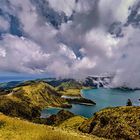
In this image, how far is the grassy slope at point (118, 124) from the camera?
3607 inches

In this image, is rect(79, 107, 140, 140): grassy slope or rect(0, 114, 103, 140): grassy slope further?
rect(79, 107, 140, 140): grassy slope

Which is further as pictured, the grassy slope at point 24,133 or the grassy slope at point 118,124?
the grassy slope at point 118,124

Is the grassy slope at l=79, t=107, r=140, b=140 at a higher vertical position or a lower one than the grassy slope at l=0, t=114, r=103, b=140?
higher

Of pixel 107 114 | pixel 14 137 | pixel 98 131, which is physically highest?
pixel 107 114

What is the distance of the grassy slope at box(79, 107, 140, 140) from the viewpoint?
91625 millimetres

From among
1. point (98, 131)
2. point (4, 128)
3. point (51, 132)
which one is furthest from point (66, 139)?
point (98, 131)

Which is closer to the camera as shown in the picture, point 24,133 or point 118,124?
point 24,133

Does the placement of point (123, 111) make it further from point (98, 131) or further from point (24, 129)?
point (24, 129)

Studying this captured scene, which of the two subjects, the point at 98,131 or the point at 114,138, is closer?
the point at 114,138

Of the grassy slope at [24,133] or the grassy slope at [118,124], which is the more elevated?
the grassy slope at [118,124]

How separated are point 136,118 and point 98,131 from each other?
18.6 m

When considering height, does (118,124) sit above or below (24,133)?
above

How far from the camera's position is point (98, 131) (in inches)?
4355

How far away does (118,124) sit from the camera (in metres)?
102
